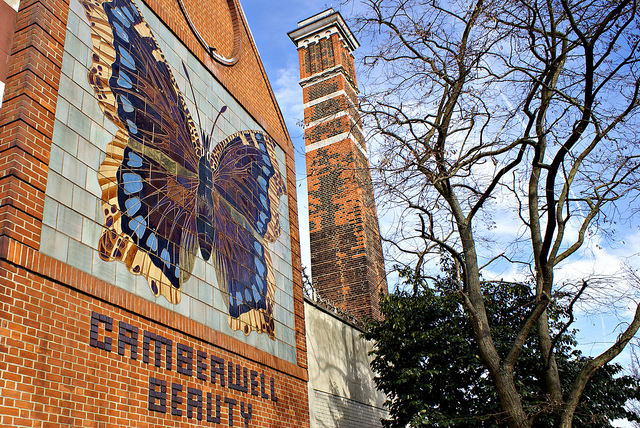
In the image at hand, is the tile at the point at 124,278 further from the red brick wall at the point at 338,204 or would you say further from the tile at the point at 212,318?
the red brick wall at the point at 338,204

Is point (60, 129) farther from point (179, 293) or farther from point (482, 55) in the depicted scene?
point (482, 55)

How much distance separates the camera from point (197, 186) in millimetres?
8477

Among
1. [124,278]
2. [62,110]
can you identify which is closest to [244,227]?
[124,278]

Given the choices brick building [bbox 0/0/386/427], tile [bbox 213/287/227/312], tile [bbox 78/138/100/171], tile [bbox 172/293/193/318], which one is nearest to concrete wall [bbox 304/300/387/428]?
brick building [bbox 0/0/386/427]

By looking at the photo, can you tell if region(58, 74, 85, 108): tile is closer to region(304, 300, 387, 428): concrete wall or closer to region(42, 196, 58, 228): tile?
region(42, 196, 58, 228): tile

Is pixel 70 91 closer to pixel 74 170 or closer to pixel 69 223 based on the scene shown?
pixel 74 170

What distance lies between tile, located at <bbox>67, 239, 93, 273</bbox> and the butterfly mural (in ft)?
0.65

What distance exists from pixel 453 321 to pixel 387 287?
5382mm

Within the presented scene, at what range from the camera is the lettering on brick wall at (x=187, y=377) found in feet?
20.3

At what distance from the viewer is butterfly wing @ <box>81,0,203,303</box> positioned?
673 cm

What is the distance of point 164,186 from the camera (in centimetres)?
764

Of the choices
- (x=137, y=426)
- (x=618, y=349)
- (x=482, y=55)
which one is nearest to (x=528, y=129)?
(x=482, y=55)

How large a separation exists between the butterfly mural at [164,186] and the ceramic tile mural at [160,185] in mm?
18

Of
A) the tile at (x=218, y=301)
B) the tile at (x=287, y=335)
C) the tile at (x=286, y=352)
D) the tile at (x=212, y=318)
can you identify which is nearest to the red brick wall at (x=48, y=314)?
the tile at (x=212, y=318)
